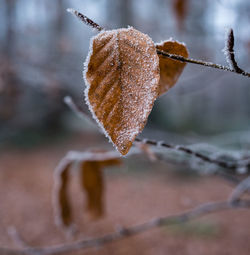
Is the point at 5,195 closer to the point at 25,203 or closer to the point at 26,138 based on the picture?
the point at 25,203

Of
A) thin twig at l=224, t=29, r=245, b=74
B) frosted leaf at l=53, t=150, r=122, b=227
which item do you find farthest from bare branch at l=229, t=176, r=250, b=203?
thin twig at l=224, t=29, r=245, b=74

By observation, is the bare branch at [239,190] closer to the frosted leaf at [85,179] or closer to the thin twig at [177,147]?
the thin twig at [177,147]

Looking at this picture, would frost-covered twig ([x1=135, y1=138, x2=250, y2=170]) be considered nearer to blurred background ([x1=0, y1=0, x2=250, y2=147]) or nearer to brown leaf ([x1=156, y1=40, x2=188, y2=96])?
brown leaf ([x1=156, y1=40, x2=188, y2=96])

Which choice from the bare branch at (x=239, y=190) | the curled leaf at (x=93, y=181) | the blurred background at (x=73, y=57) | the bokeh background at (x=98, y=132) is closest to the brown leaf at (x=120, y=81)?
the bokeh background at (x=98, y=132)

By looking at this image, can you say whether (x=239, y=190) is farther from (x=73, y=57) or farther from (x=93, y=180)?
(x=73, y=57)

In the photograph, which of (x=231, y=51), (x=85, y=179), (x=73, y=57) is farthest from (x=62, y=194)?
(x=73, y=57)
